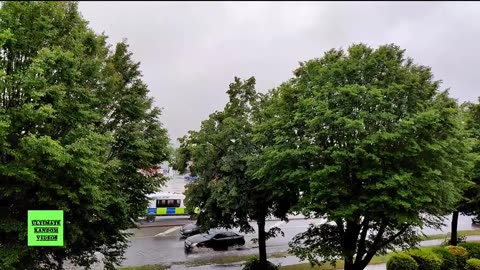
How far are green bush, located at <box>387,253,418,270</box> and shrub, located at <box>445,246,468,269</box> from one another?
A: 3.14 m

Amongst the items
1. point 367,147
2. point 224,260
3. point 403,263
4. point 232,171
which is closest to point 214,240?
point 224,260

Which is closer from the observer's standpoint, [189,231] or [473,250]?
[473,250]

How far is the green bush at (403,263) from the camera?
52.4 feet

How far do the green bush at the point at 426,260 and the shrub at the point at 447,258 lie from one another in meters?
0.83

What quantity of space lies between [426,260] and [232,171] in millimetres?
7752

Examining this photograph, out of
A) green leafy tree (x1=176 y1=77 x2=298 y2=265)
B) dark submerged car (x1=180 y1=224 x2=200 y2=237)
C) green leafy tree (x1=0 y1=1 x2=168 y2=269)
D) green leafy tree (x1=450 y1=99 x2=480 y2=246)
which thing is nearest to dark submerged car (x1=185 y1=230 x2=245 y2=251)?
dark submerged car (x1=180 y1=224 x2=200 y2=237)

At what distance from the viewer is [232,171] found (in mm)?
17016

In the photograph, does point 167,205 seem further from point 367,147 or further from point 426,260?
point 367,147

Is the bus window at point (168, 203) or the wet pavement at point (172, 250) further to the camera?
the bus window at point (168, 203)

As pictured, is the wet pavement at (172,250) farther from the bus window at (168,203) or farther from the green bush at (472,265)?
the bus window at (168,203)

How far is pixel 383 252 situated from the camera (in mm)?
15922

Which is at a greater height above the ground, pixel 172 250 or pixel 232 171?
pixel 232 171

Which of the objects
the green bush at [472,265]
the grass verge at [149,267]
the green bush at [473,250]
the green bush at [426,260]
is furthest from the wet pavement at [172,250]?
the green bush at [426,260]

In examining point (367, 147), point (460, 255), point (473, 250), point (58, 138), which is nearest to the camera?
point (58, 138)
